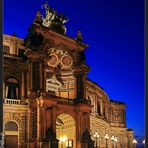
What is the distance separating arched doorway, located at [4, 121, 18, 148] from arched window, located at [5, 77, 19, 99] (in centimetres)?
129

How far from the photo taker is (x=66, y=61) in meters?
18.2

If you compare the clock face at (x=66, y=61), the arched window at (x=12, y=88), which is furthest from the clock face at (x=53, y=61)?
the arched window at (x=12, y=88)

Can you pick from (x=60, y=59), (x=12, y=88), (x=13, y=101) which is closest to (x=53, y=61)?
(x=60, y=59)

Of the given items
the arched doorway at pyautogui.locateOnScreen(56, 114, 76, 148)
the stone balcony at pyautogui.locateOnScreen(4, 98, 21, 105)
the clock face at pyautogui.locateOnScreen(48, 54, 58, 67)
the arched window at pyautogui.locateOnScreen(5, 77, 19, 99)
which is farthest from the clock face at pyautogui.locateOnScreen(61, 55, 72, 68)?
the stone balcony at pyautogui.locateOnScreen(4, 98, 21, 105)

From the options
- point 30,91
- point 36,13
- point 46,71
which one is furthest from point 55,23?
point 30,91

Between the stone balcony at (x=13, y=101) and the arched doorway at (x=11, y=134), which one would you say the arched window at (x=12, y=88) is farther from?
the arched doorway at (x=11, y=134)

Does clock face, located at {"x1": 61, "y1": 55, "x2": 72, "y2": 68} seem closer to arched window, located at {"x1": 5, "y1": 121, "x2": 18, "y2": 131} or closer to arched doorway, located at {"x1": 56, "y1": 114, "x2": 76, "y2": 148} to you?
arched doorway, located at {"x1": 56, "y1": 114, "x2": 76, "y2": 148}

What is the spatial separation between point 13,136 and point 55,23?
6.25 meters

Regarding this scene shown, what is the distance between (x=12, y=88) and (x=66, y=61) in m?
3.15

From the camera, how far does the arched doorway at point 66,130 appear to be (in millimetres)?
17500

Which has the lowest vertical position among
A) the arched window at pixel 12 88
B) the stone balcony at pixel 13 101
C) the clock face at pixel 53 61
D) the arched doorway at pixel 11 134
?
the arched doorway at pixel 11 134

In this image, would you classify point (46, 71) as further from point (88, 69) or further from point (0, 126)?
point (0, 126)

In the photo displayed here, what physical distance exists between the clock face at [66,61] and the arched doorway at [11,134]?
4.00 m

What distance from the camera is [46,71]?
1803 centimetres
